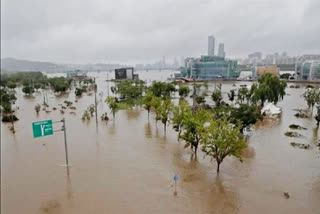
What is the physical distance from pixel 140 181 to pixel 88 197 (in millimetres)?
Result: 2557

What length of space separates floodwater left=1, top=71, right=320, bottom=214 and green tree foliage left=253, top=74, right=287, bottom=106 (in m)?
11.3

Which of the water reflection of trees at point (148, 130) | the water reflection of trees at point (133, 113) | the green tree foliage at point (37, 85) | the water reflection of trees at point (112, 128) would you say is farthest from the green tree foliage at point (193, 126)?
the green tree foliage at point (37, 85)

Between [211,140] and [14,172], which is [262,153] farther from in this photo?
[14,172]

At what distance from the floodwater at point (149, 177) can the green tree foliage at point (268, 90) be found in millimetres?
11345

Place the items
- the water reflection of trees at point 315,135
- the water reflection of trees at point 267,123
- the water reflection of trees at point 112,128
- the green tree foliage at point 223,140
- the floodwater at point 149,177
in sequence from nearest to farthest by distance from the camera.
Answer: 1. the floodwater at point 149,177
2. the green tree foliage at point 223,140
3. the water reflection of trees at point 315,135
4. the water reflection of trees at point 112,128
5. the water reflection of trees at point 267,123

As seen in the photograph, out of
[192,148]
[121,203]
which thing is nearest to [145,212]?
[121,203]

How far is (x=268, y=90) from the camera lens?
1222 inches

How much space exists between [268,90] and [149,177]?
2385 cm

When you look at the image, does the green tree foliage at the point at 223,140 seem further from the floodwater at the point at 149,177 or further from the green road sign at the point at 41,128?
the green road sign at the point at 41,128

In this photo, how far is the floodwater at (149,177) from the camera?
10070mm

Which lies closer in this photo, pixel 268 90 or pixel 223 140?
pixel 223 140

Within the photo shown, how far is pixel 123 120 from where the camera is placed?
85.5ft

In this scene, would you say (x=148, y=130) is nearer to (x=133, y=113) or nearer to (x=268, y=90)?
(x=133, y=113)

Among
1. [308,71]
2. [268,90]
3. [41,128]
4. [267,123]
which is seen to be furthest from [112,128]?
[308,71]
